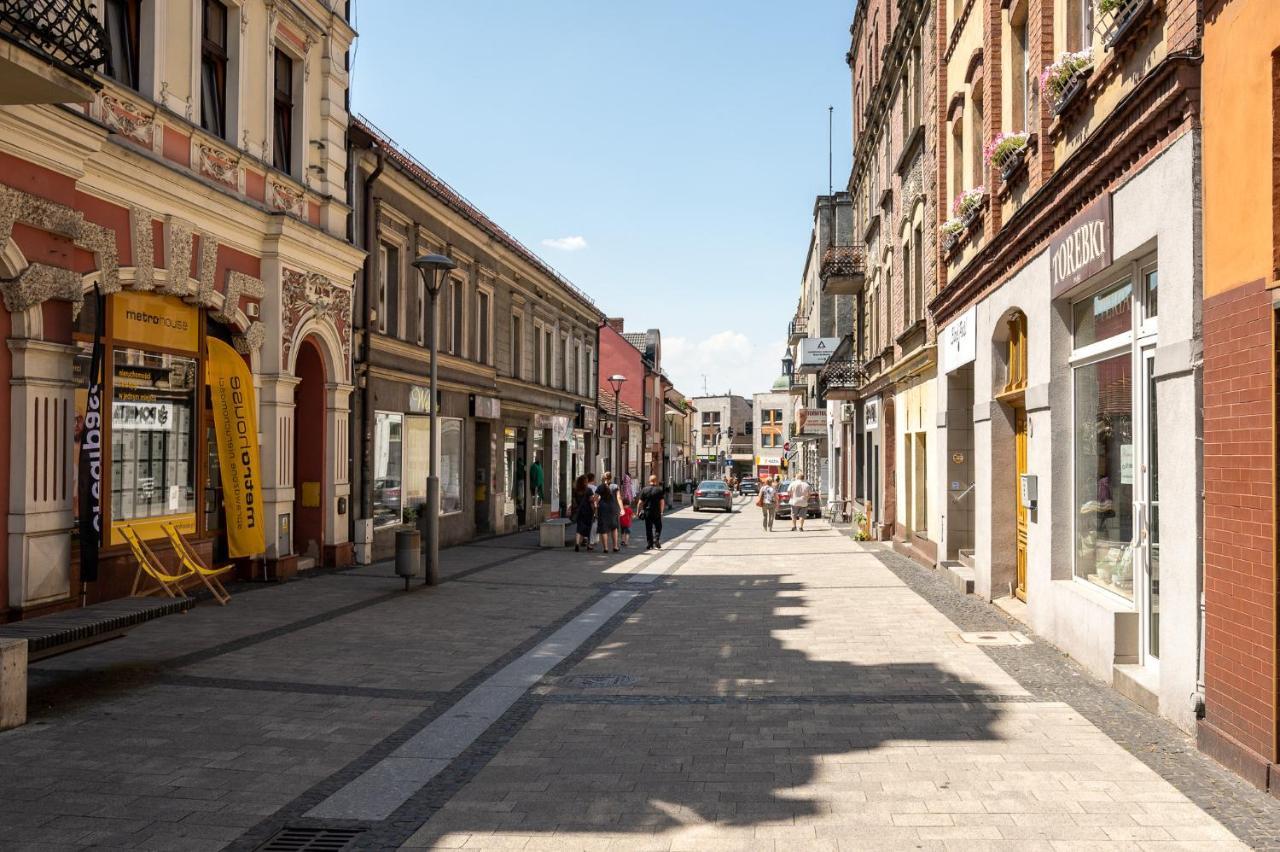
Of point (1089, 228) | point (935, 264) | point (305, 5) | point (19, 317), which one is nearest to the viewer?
point (1089, 228)

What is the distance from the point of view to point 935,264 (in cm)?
1744

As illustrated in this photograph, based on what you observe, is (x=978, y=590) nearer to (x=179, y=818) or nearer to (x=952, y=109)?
(x=952, y=109)

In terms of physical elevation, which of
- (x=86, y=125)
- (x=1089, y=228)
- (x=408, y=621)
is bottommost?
(x=408, y=621)

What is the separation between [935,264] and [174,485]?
12.1 m

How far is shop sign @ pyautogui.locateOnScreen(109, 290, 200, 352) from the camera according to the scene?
11.4 meters

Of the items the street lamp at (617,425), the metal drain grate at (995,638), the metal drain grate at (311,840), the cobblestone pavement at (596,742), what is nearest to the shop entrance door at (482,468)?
the street lamp at (617,425)

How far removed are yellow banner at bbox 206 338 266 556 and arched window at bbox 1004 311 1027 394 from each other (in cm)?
942

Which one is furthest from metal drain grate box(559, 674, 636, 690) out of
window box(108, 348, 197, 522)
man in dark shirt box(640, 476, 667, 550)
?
man in dark shirt box(640, 476, 667, 550)

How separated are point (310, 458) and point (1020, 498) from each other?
1020 cm

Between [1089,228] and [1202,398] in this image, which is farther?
[1089,228]

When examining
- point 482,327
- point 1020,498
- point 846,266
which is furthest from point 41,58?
point 846,266

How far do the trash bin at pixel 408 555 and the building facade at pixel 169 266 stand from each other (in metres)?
1.87

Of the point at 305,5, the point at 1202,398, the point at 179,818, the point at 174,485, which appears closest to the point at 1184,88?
the point at 1202,398

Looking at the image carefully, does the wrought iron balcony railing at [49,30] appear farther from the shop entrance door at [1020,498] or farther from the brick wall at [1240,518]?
the shop entrance door at [1020,498]
